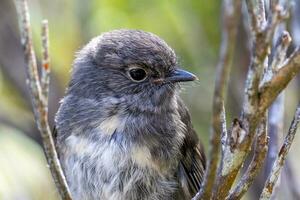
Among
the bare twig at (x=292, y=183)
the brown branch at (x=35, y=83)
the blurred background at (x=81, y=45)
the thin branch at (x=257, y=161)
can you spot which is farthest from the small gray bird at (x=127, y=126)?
the brown branch at (x=35, y=83)

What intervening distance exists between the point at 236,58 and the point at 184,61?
42 cm

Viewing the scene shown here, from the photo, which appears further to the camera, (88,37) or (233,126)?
(88,37)

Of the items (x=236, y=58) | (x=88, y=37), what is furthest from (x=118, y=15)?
(x=236, y=58)

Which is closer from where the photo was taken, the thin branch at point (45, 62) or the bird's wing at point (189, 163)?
the thin branch at point (45, 62)

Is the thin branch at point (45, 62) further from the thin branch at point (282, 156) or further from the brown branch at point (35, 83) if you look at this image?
the thin branch at point (282, 156)

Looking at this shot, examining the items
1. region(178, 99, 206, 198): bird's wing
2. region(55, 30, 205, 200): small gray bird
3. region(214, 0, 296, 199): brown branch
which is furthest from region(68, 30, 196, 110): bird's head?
region(214, 0, 296, 199): brown branch

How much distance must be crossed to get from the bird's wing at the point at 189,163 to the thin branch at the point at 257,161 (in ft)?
4.48

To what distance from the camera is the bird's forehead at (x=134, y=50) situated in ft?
15.4

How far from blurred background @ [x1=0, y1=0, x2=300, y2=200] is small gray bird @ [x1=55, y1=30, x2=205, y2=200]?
0.94 metres

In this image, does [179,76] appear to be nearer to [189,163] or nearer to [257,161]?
[189,163]

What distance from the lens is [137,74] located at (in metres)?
4.75

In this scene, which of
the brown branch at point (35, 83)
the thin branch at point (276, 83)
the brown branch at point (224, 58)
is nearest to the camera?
the brown branch at point (224, 58)

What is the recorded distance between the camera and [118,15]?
19.2 feet

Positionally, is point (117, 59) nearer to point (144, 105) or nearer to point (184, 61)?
point (144, 105)
